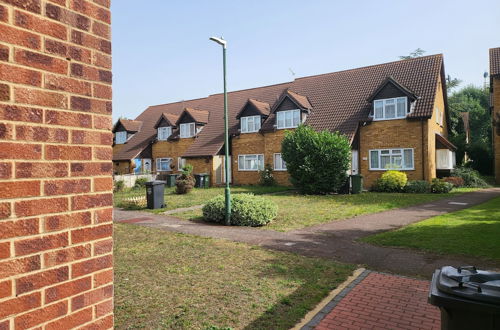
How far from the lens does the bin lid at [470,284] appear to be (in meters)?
2.63

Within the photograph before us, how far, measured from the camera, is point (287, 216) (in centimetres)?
1270

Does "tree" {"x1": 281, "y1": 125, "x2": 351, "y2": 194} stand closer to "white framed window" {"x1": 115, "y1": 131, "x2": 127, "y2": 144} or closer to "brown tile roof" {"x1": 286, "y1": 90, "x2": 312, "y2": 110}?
"brown tile roof" {"x1": 286, "y1": 90, "x2": 312, "y2": 110}

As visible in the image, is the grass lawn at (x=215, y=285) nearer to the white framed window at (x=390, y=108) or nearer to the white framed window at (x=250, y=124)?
the white framed window at (x=390, y=108)

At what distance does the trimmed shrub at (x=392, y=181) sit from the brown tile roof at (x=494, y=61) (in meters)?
11.8

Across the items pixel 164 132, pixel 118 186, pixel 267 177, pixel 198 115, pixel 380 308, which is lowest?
pixel 380 308

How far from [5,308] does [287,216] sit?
11347 millimetres

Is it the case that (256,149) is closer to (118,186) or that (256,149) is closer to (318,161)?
(318,161)

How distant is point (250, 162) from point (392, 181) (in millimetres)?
11598

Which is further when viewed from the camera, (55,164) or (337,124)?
(337,124)

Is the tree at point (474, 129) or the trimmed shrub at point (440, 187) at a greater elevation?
the tree at point (474, 129)

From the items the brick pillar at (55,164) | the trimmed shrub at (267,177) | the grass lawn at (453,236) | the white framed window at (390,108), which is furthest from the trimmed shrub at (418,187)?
Result: the brick pillar at (55,164)

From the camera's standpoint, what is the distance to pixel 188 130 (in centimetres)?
3247

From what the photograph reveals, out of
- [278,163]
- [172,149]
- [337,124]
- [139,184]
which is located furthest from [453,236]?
[172,149]

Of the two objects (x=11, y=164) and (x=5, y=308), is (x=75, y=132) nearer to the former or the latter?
(x=11, y=164)
